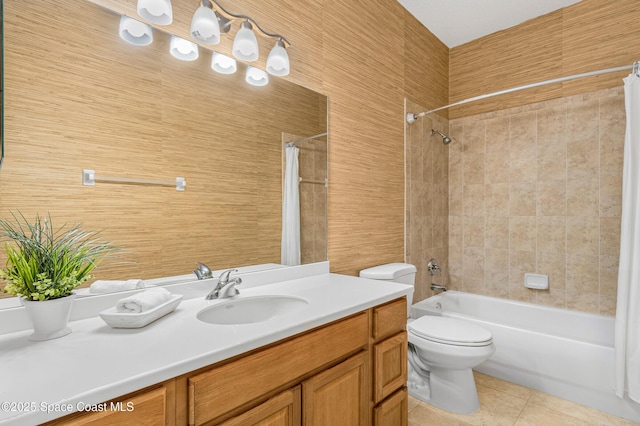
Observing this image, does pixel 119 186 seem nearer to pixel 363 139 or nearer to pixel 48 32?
pixel 48 32

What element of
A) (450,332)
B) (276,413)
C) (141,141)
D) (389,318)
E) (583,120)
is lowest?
(450,332)

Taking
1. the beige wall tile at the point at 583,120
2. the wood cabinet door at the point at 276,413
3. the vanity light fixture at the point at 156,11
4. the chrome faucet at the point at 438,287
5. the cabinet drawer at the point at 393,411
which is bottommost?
the cabinet drawer at the point at 393,411

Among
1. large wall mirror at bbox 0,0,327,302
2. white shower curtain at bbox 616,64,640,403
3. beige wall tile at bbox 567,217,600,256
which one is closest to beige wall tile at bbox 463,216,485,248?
beige wall tile at bbox 567,217,600,256

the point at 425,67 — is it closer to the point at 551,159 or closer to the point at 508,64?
the point at 508,64

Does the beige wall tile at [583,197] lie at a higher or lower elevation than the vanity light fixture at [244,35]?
lower

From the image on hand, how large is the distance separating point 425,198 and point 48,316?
96.8 inches

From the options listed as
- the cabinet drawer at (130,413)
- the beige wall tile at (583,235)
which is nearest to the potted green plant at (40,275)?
the cabinet drawer at (130,413)

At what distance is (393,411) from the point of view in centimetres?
144

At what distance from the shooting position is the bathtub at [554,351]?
187 centimetres

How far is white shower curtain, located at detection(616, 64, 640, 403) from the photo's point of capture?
1.80 m

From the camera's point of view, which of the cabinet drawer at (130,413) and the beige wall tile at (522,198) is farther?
the beige wall tile at (522,198)

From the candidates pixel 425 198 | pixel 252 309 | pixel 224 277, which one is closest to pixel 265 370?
pixel 252 309

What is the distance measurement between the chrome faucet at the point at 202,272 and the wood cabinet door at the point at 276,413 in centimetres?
58

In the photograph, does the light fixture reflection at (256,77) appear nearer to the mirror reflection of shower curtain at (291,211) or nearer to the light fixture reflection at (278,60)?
the light fixture reflection at (278,60)
